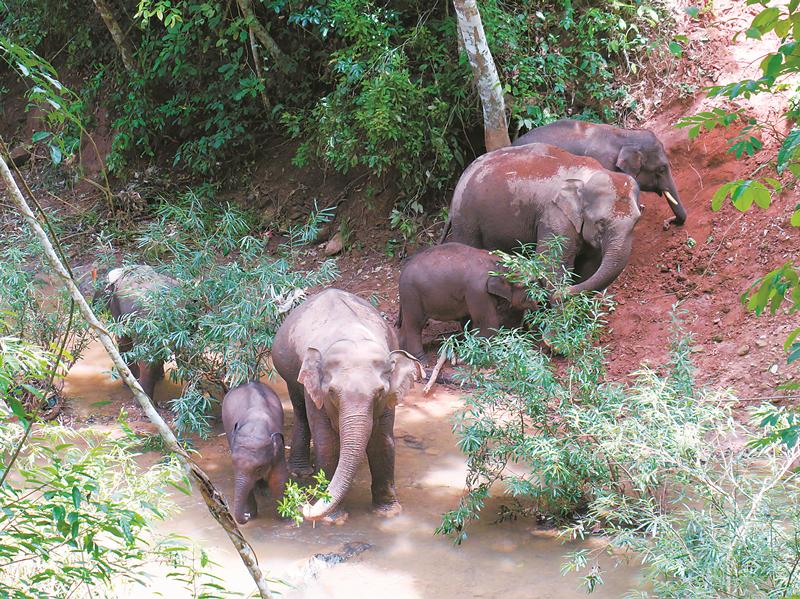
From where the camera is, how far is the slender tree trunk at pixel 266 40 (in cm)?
1133

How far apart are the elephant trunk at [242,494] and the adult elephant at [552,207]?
337 centimetres

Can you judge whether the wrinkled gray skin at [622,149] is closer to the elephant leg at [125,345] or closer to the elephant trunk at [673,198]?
the elephant trunk at [673,198]

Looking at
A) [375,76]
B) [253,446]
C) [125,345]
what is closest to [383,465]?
[253,446]

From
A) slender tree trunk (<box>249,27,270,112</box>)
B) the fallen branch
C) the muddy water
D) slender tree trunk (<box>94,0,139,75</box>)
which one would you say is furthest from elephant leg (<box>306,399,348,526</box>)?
slender tree trunk (<box>94,0,139,75</box>)

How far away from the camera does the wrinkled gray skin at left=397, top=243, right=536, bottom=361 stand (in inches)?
330

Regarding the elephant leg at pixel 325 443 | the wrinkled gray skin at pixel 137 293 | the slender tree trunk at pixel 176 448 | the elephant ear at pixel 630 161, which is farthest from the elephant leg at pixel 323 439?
the elephant ear at pixel 630 161

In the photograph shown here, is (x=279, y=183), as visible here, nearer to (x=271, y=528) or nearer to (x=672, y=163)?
(x=672, y=163)

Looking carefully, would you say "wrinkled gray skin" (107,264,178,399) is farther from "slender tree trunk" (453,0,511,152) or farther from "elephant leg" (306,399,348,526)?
"slender tree trunk" (453,0,511,152)

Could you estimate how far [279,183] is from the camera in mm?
12438

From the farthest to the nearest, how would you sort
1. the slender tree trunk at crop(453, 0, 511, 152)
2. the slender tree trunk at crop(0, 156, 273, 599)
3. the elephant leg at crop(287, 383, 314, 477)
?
1. the slender tree trunk at crop(453, 0, 511, 152)
2. the elephant leg at crop(287, 383, 314, 477)
3. the slender tree trunk at crop(0, 156, 273, 599)

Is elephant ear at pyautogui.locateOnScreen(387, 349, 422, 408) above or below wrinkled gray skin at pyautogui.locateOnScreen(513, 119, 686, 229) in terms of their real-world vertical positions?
below

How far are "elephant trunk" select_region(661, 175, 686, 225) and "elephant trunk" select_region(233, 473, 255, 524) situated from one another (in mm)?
5126

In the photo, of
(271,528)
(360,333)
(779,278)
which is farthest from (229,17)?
(779,278)

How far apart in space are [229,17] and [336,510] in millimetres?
7997
